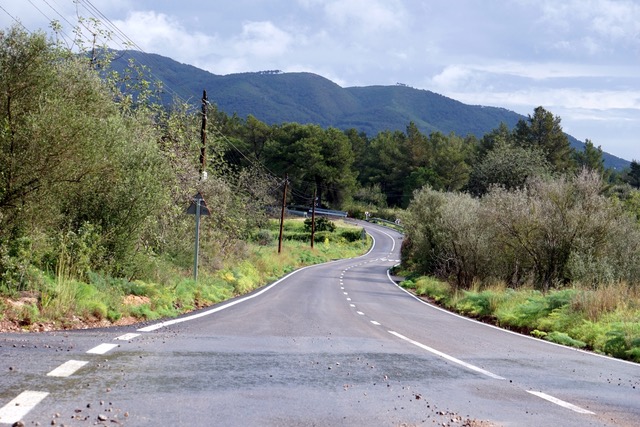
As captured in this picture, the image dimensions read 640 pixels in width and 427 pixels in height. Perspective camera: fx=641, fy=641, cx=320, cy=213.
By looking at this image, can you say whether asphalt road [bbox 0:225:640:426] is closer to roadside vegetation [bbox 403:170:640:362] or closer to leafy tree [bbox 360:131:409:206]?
roadside vegetation [bbox 403:170:640:362]

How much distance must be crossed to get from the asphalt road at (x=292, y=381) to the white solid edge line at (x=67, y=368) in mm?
17

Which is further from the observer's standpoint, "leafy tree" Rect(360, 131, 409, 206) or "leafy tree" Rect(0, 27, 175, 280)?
"leafy tree" Rect(360, 131, 409, 206)

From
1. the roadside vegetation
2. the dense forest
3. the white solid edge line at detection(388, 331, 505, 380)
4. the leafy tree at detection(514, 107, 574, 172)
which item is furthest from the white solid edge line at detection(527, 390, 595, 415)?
the leafy tree at detection(514, 107, 574, 172)

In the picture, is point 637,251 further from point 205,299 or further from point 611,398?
point 611,398

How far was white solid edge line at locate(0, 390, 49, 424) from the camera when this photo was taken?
4266 millimetres

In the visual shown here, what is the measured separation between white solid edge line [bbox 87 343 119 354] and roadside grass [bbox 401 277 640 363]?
9.05 m

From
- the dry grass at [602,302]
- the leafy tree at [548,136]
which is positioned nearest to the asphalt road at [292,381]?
the dry grass at [602,302]

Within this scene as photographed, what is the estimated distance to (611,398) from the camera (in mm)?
6887

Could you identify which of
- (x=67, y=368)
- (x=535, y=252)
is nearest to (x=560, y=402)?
(x=67, y=368)

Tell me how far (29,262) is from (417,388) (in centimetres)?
787

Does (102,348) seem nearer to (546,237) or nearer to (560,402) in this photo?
(560,402)

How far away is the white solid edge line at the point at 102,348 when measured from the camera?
708 cm

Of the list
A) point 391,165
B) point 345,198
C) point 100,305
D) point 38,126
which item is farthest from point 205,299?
point 391,165

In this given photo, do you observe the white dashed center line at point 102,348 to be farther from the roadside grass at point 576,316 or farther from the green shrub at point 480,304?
the green shrub at point 480,304
